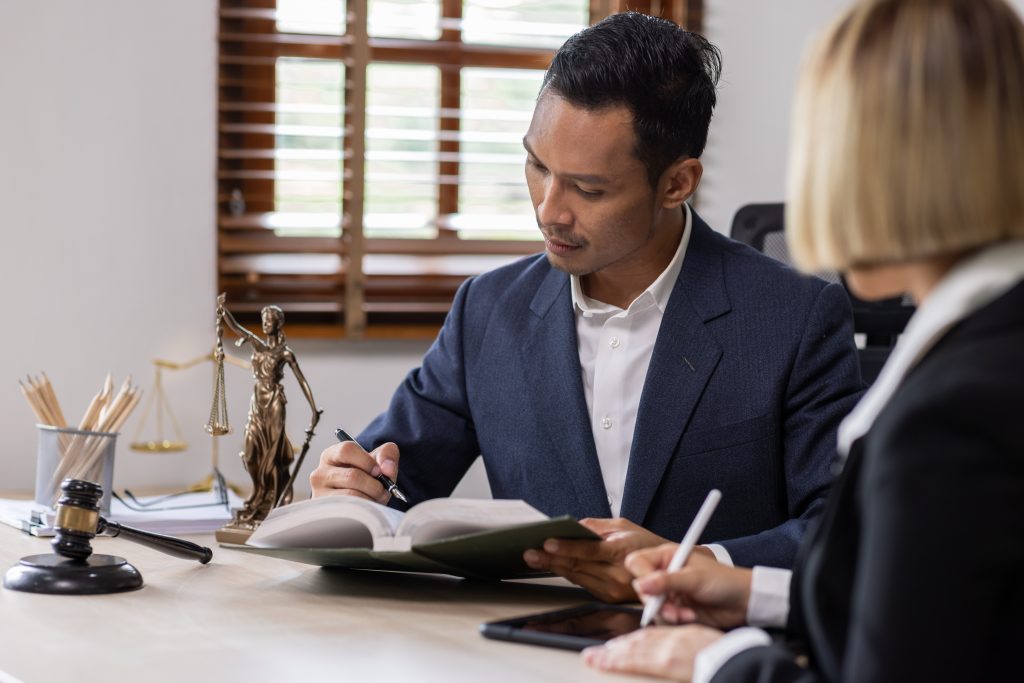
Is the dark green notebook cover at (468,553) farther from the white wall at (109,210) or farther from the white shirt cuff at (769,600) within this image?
the white wall at (109,210)

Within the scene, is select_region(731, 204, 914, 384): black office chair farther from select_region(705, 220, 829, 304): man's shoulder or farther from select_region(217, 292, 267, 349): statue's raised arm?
select_region(217, 292, 267, 349): statue's raised arm

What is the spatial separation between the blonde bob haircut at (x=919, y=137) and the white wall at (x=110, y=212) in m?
2.22

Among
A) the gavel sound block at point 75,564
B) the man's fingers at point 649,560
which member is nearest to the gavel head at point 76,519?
the gavel sound block at point 75,564

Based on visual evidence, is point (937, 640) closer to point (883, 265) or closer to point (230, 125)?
point (883, 265)

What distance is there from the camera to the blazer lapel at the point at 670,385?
191 centimetres

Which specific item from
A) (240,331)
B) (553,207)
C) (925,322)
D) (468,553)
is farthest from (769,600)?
(240,331)

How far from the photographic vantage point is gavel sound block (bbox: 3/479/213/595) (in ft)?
5.08

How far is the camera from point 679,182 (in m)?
2.03

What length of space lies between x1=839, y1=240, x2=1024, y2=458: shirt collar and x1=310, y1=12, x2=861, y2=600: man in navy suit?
81 centimetres

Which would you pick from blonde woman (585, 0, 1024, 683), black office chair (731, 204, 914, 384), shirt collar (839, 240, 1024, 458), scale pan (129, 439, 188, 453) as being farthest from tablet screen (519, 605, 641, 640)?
scale pan (129, 439, 188, 453)

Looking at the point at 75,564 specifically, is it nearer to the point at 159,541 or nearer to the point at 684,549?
the point at 159,541

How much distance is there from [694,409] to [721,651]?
0.81m

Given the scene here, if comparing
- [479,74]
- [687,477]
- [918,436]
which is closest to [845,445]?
[918,436]

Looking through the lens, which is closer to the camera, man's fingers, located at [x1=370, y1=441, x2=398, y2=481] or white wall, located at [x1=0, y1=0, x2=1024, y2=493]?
man's fingers, located at [x1=370, y1=441, x2=398, y2=481]
